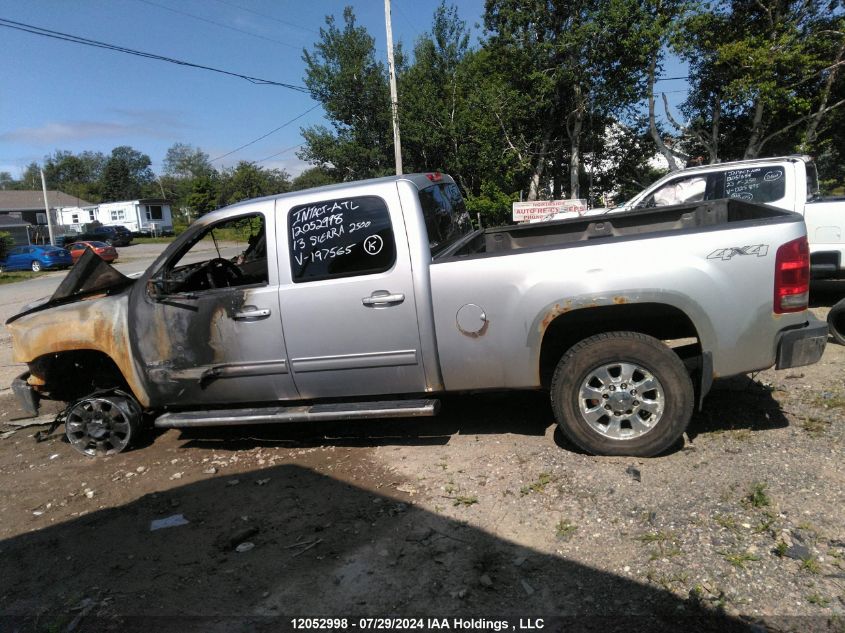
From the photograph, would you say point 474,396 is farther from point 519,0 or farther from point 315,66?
point 315,66

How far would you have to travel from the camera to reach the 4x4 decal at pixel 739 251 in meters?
3.49

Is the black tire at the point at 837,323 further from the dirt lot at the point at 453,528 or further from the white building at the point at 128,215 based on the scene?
the white building at the point at 128,215

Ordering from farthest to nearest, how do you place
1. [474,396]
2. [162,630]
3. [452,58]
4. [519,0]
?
1. [452,58]
2. [519,0]
3. [474,396]
4. [162,630]

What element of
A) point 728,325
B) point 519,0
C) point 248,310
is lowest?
point 728,325

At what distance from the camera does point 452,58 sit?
77.4 ft

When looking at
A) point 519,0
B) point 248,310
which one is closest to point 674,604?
point 248,310

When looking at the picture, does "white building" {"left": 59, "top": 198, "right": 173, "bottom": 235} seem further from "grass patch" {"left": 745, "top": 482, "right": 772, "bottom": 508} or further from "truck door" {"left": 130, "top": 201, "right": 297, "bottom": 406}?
"grass patch" {"left": 745, "top": 482, "right": 772, "bottom": 508}

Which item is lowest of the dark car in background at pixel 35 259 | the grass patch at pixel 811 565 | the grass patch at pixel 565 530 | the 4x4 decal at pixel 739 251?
the grass patch at pixel 811 565

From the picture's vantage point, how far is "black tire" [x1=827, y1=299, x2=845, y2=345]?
600 cm

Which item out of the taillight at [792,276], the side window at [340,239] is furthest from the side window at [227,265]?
the taillight at [792,276]

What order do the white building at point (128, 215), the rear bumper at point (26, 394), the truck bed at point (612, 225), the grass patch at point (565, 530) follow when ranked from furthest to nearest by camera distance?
the white building at point (128, 215) < the rear bumper at point (26, 394) < the truck bed at point (612, 225) < the grass patch at point (565, 530)

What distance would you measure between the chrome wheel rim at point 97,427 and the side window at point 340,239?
2.14m

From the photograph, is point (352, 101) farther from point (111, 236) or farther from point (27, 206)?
point (27, 206)

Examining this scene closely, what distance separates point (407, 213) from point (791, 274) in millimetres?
2410
